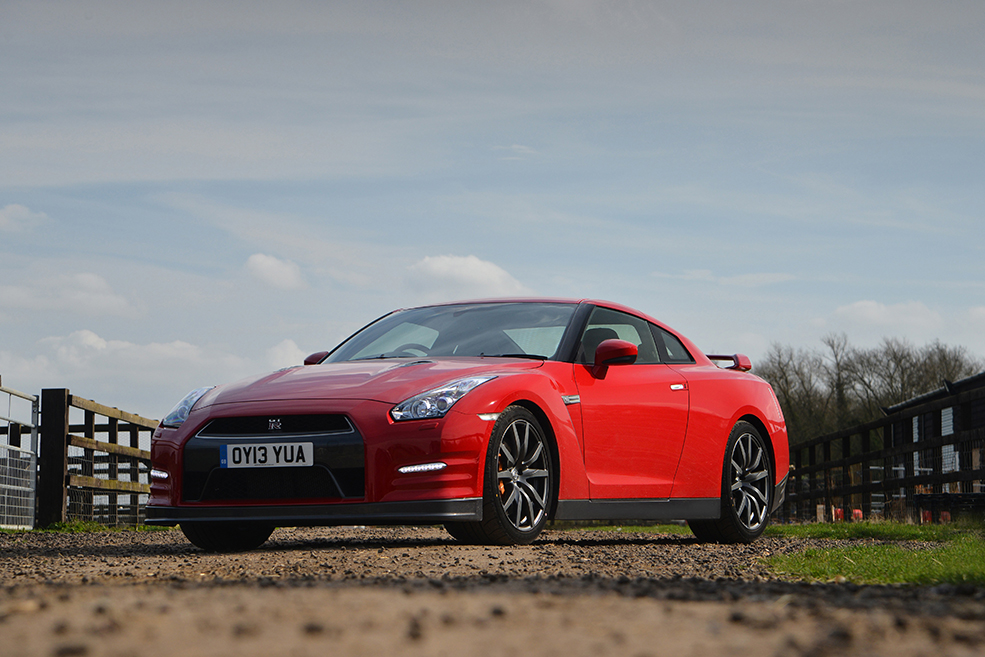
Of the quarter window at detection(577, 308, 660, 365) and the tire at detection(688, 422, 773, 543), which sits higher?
the quarter window at detection(577, 308, 660, 365)

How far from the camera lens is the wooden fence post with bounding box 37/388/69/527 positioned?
11.6 metres

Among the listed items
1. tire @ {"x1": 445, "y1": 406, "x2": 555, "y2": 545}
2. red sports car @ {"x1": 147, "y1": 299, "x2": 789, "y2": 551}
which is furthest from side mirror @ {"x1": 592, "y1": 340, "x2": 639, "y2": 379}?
tire @ {"x1": 445, "y1": 406, "x2": 555, "y2": 545}

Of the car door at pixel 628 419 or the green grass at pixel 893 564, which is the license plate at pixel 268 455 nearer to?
the car door at pixel 628 419

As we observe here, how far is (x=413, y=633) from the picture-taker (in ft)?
7.76

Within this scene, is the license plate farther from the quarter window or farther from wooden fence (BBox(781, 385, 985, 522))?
wooden fence (BBox(781, 385, 985, 522))

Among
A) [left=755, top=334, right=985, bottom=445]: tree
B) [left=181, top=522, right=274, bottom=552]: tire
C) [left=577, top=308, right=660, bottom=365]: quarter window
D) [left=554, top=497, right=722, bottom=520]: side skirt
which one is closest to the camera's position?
[left=181, top=522, right=274, bottom=552]: tire

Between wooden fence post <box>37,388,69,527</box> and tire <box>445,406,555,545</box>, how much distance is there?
7.09 meters

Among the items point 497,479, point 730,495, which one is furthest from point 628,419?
point 497,479

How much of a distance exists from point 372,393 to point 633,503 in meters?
1.97

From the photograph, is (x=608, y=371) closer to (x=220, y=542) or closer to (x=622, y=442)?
(x=622, y=442)

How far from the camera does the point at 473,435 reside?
562 centimetres

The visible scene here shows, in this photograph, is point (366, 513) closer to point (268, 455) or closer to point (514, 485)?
point (268, 455)

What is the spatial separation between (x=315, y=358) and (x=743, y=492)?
313 cm

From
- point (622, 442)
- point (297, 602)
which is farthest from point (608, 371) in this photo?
point (297, 602)
